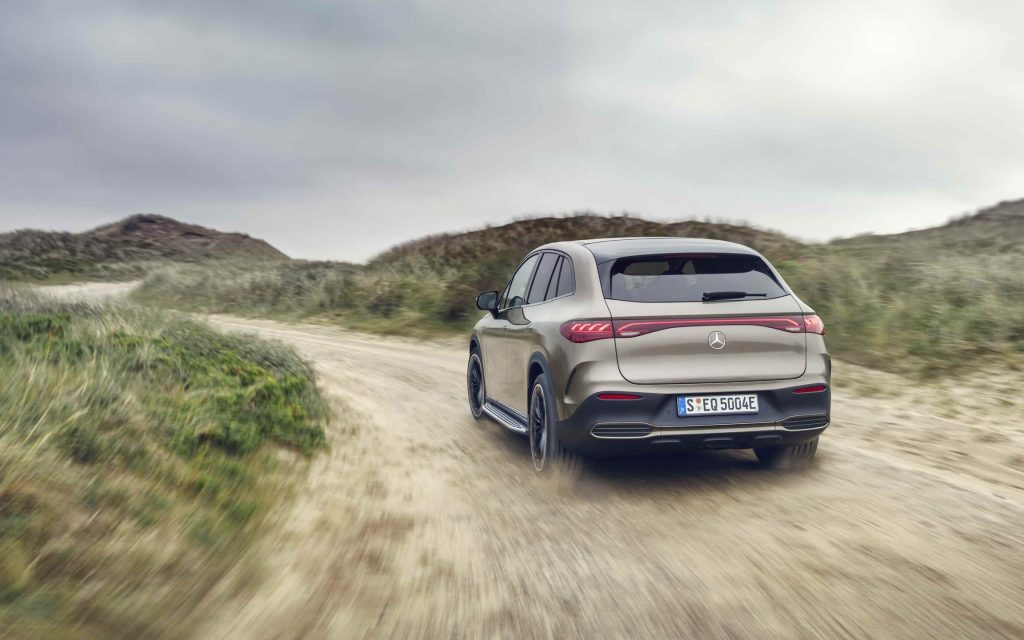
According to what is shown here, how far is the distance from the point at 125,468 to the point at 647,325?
3099 mm

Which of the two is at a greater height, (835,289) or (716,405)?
(835,289)

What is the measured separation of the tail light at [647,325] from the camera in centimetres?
530

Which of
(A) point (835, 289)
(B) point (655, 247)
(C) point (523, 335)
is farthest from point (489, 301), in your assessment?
(A) point (835, 289)

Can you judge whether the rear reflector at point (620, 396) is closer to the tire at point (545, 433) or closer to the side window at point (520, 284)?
the tire at point (545, 433)

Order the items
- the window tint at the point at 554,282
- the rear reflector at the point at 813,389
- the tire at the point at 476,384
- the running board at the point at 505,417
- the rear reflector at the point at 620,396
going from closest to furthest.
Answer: the rear reflector at the point at 620,396 → the rear reflector at the point at 813,389 → the window tint at the point at 554,282 → the running board at the point at 505,417 → the tire at the point at 476,384

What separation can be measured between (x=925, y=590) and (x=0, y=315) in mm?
7341

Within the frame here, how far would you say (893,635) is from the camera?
10.3 feet

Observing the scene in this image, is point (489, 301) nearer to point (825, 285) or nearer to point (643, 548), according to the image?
point (643, 548)

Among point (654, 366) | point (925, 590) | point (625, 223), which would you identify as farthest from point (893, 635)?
point (625, 223)

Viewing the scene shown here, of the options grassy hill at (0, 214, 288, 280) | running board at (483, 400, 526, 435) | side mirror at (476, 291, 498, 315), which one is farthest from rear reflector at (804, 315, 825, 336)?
grassy hill at (0, 214, 288, 280)

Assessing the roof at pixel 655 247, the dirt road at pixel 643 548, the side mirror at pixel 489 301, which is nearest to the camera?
the dirt road at pixel 643 548

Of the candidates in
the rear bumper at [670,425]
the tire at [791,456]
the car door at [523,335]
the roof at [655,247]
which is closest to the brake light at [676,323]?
the rear bumper at [670,425]

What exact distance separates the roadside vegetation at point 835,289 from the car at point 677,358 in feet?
20.0

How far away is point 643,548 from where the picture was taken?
14.2 feet
